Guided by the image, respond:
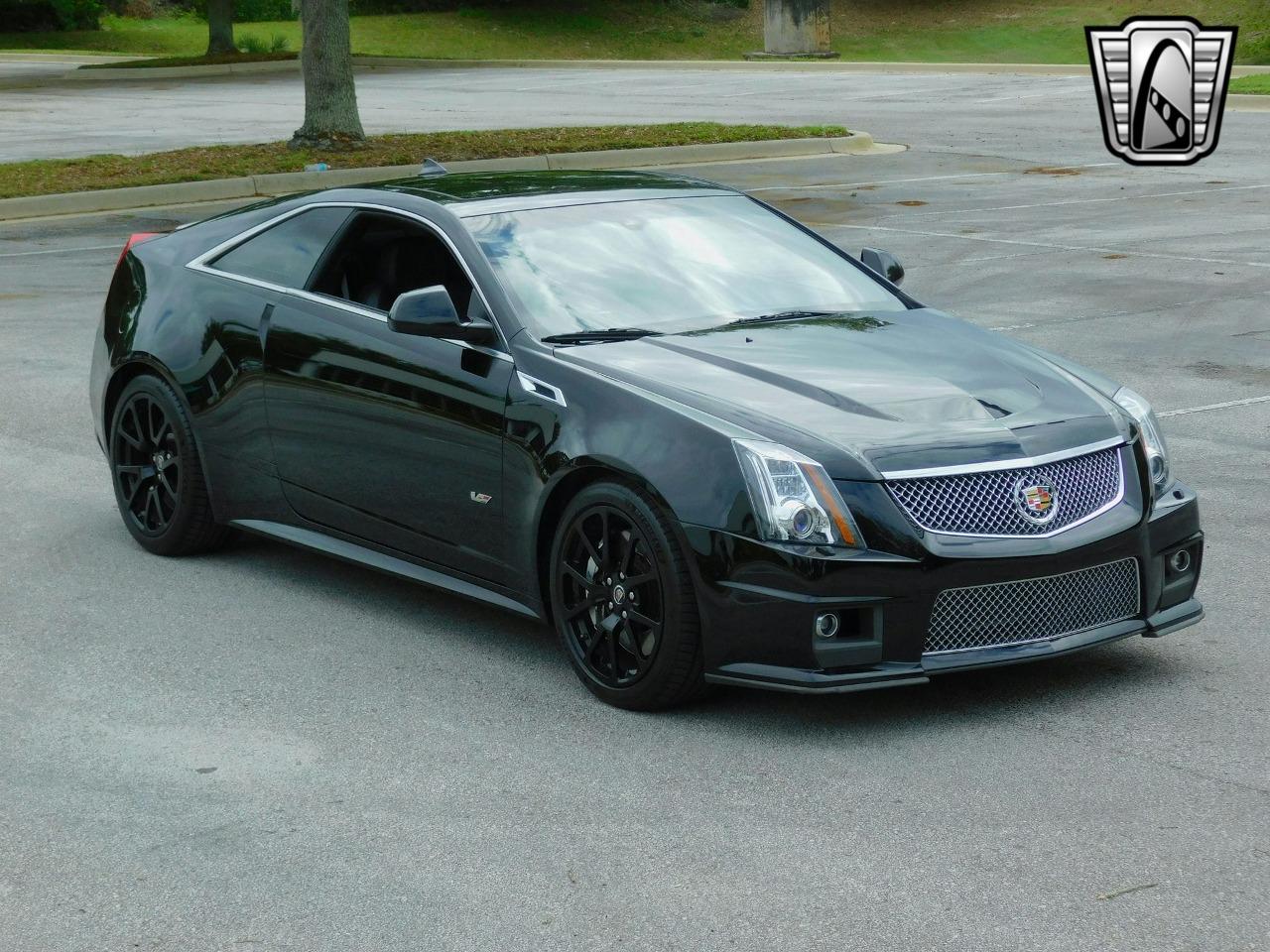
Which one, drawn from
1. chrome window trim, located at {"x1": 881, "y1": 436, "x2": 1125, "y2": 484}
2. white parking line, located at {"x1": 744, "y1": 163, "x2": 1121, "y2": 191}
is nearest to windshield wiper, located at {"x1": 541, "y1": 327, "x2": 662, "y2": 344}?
chrome window trim, located at {"x1": 881, "y1": 436, "x2": 1125, "y2": 484}

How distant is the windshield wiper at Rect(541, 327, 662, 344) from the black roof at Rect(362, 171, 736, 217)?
0.76 meters

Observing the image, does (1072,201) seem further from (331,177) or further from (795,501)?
(795,501)

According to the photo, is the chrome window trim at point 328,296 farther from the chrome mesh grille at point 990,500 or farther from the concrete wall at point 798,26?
the concrete wall at point 798,26

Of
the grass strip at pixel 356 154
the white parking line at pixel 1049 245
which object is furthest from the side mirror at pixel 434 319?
the grass strip at pixel 356 154

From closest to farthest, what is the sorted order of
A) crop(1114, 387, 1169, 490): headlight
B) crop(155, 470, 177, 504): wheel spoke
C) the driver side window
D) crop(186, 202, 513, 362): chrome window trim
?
crop(1114, 387, 1169, 490): headlight
crop(186, 202, 513, 362): chrome window trim
the driver side window
crop(155, 470, 177, 504): wheel spoke

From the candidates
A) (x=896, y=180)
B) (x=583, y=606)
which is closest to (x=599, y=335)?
(x=583, y=606)

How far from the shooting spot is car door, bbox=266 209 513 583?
602 cm

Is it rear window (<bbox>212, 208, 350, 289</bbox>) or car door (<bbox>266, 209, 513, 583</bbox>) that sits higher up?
rear window (<bbox>212, 208, 350, 289</bbox>)

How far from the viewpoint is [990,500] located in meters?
5.21

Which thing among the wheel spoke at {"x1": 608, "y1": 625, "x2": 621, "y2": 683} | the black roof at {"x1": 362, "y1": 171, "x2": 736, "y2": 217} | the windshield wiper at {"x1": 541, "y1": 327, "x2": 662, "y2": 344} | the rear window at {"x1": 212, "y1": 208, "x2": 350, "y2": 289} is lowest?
the wheel spoke at {"x1": 608, "y1": 625, "x2": 621, "y2": 683}

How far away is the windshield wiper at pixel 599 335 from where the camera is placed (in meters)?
5.98

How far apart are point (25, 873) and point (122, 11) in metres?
77.4

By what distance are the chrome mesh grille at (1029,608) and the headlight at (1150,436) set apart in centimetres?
35

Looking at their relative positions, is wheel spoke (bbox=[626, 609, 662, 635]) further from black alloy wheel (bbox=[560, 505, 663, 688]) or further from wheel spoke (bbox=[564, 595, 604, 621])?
wheel spoke (bbox=[564, 595, 604, 621])
